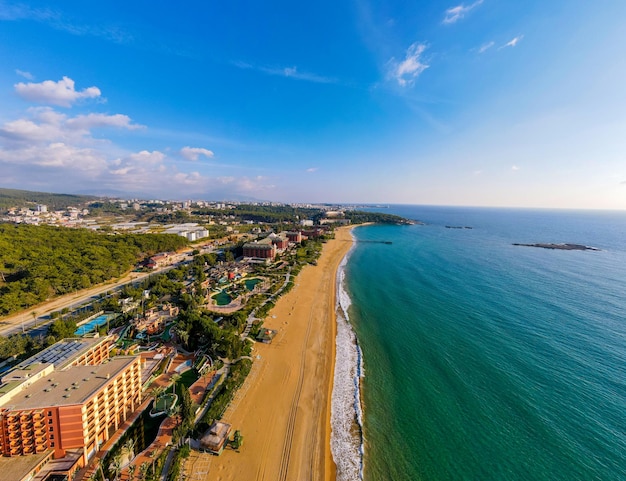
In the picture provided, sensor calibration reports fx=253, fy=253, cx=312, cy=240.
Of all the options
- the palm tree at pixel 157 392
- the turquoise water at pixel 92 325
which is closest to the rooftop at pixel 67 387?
the palm tree at pixel 157 392

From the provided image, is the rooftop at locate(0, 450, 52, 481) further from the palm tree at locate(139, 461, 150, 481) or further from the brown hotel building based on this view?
the palm tree at locate(139, 461, 150, 481)

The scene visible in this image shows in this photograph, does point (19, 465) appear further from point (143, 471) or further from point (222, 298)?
point (222, 298)

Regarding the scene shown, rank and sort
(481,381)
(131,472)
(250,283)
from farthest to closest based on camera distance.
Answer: (250,283) < (481,381) < (131,472)

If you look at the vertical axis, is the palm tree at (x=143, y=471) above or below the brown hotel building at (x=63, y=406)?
below

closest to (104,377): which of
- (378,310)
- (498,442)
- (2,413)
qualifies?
(2,413)

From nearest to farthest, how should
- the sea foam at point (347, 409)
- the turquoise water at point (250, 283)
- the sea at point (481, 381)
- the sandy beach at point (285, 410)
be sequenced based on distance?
the sandy beach at point (285, 410) → the sea foam at point (347, 409) → the sea at point (481, 381) → the turquoise water at point (250, 283)

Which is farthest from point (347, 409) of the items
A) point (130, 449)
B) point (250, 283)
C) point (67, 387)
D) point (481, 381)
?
point (250, 283)

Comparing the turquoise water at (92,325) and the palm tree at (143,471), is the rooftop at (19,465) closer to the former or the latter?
the palm tree at (143,471)

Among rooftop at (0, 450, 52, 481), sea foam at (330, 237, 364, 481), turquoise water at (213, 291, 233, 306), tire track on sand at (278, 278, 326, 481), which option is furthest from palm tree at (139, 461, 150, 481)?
turquoise water at (213, 291, 233, 306)
